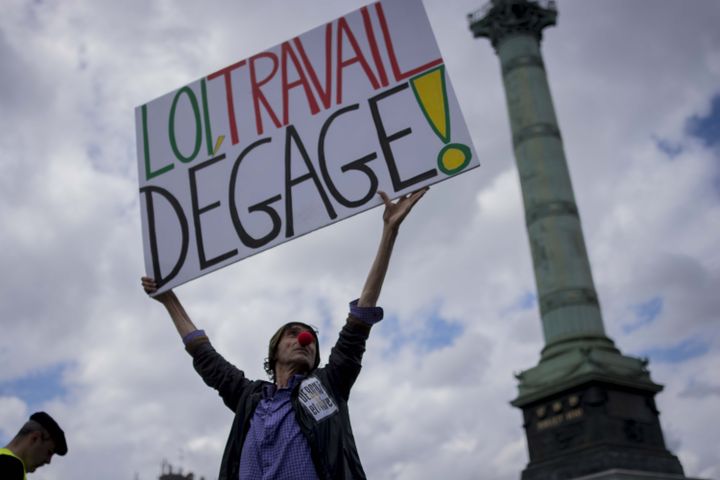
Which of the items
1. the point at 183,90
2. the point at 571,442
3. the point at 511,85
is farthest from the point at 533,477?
the point at 183,90

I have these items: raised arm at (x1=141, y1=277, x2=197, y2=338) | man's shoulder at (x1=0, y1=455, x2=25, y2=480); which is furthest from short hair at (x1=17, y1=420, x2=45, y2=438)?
raised arm at (x1=141, y1=277, x2=197, y2=338)

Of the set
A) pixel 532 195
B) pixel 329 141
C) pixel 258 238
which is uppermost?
pixel 532 195

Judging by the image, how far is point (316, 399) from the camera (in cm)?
235

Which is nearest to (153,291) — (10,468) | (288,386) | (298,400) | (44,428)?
(44,428)

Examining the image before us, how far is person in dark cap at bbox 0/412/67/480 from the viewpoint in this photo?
289 cm

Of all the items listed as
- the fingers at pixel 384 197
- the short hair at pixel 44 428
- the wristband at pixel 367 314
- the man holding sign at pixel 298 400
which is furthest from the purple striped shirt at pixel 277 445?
the short hair at pixel 44 428

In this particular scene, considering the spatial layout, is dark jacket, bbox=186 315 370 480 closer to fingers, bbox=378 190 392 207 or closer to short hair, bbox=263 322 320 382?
short hair, bbox=263 322 320 382

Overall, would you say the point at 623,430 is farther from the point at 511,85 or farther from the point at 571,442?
the point at 511,85

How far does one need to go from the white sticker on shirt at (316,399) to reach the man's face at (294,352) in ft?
0.31

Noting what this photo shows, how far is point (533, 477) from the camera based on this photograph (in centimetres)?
2098

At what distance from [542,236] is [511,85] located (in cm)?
611

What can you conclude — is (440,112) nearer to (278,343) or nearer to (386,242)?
(386,242)

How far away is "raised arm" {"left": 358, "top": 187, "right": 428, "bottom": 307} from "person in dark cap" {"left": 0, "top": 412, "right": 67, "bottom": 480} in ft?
4.65

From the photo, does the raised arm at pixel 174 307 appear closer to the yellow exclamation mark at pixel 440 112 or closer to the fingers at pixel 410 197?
the fingers at pixel 410 197
